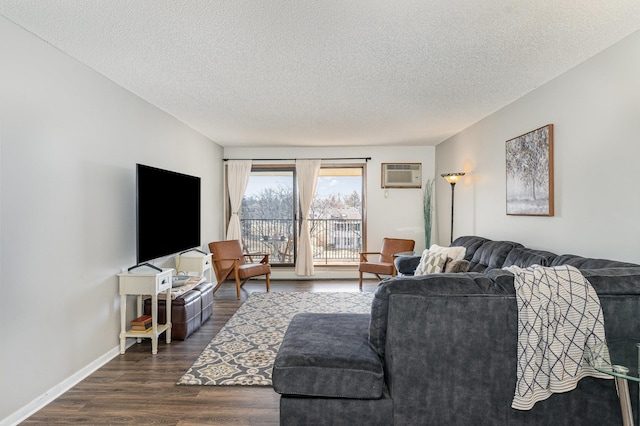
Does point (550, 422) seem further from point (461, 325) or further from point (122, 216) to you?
point (122, 216)

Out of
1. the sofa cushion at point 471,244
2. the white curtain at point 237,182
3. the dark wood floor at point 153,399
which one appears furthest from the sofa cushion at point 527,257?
the white curtain at point 237,182

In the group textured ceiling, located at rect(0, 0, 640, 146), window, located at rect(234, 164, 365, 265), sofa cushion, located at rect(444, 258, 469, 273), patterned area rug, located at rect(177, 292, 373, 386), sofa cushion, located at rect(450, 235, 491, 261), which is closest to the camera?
textured ceiling, located at rect(0, 0, 640, 146)

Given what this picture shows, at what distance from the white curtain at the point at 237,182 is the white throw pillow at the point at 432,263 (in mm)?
3420

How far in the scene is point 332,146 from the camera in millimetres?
6250

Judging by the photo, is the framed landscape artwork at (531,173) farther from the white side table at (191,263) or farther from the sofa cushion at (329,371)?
the white side table at (191,263)

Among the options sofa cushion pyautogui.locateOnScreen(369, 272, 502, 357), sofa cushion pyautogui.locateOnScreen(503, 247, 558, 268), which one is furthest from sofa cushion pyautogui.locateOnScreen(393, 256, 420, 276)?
sofa cushion pyautogui.locateOnScreen(369, 272, 502, 357)

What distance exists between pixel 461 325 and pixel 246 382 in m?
1.66

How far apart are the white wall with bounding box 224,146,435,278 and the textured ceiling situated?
2215mm

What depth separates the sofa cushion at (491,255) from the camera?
131 inches

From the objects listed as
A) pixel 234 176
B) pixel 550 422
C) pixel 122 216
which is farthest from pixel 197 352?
pixel 234 176

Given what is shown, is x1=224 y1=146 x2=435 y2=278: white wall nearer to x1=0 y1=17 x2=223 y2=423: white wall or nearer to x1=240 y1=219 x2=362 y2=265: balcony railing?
x1=240 y1=219 x2=362 y2=265: balcony railing

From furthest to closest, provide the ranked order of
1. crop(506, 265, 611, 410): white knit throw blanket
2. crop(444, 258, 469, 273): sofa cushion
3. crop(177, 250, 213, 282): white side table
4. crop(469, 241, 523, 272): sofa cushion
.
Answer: crop(177, 250, 213, 282): white side table < crop(444, 258, 469, 273): sofa cushion < crop(469, 241, 523, 272): sofa cushion < crop(506, 265, 611, 410): white knit throw blanket

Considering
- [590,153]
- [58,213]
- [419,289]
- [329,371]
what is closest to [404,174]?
[590,153]

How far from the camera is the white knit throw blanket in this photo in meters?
1.64
